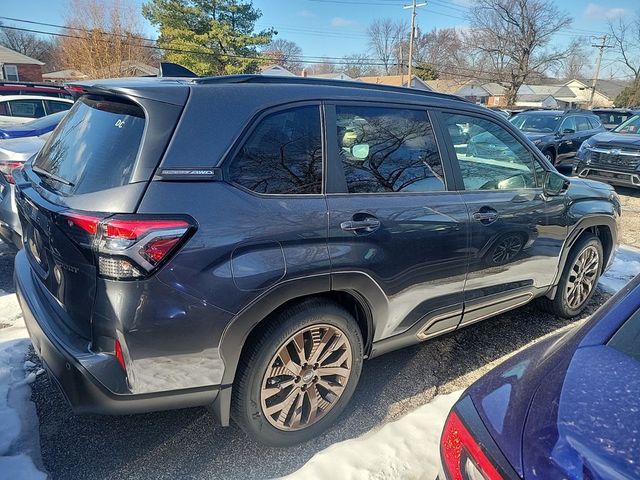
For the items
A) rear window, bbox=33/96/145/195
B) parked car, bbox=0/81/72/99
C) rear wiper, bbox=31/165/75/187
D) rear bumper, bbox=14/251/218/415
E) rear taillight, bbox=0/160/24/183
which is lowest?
rear bumper, bbox=14/251/218/415

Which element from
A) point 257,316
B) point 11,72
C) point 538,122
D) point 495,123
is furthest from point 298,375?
point 11,72

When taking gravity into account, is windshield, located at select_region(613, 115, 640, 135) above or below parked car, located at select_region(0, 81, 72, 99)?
below

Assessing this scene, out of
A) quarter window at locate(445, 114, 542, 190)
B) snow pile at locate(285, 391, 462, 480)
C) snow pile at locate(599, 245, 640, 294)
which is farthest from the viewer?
snow pile at locate(599, 245, 640, 294)

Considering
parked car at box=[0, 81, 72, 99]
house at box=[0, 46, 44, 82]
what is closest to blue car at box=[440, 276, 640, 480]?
parked car at box=[0, 81, 72, 99]

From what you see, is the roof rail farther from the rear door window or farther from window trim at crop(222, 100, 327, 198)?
the rear door window

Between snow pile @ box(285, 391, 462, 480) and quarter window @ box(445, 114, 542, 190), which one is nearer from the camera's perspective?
snow pile @ box(285, 391, 462, 480)

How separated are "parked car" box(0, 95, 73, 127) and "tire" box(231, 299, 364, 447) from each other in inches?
465

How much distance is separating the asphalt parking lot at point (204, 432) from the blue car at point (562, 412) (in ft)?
3.85

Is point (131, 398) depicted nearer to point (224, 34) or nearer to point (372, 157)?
point (372, 157)

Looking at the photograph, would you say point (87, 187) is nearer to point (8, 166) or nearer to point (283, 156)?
point (283, 156)

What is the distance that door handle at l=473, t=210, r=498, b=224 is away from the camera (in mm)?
2850

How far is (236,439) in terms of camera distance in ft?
8.11

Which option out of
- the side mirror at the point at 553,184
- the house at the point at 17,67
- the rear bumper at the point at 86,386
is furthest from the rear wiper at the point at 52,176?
the house at the point at 17,67

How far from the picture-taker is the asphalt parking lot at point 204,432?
7.37ft
